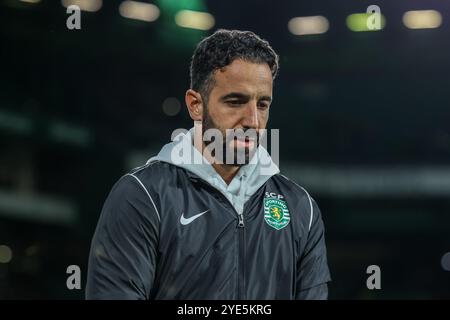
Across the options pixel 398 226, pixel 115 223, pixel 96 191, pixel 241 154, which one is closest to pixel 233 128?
pixel 241 154

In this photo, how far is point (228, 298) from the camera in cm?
216

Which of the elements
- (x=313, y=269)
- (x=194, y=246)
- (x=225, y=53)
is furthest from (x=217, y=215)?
(x=225, y=53)

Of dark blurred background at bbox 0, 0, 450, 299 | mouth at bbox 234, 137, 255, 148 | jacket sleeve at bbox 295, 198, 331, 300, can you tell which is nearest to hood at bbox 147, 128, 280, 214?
mouth at bbox 234, 137, 255, 148

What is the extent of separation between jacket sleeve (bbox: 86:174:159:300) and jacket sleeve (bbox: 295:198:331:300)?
0.55m

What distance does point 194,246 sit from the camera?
2.18 metres

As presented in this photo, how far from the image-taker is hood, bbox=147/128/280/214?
2.34 meters

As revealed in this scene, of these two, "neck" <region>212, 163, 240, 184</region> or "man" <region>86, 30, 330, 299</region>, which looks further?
"neck" <region>212, 163, 240, 184</region>

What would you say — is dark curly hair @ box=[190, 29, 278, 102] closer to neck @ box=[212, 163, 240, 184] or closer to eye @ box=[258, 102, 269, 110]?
eye @ box=[258, 102, 269, 110]

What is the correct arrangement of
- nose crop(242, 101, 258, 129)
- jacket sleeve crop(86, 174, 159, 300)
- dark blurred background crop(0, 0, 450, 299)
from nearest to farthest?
jacket sleeve crop(86, 174, 159, 300) < nose crop(242, 101, 258, 129) < dark blurred background crop(0, 0, 450, 299)

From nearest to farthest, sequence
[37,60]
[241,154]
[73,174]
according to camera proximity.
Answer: [241,154] < [37,60] < [73,174]

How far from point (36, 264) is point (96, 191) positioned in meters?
1.07

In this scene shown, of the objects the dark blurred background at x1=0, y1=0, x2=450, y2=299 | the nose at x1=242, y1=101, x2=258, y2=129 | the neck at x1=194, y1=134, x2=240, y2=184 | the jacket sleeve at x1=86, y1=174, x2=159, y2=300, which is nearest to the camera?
the jacket sleeve at x1=86, y1=174, x2=159, y2=300

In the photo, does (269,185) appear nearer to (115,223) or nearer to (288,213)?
(288,213)

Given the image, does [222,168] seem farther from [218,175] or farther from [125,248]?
[125,248]
